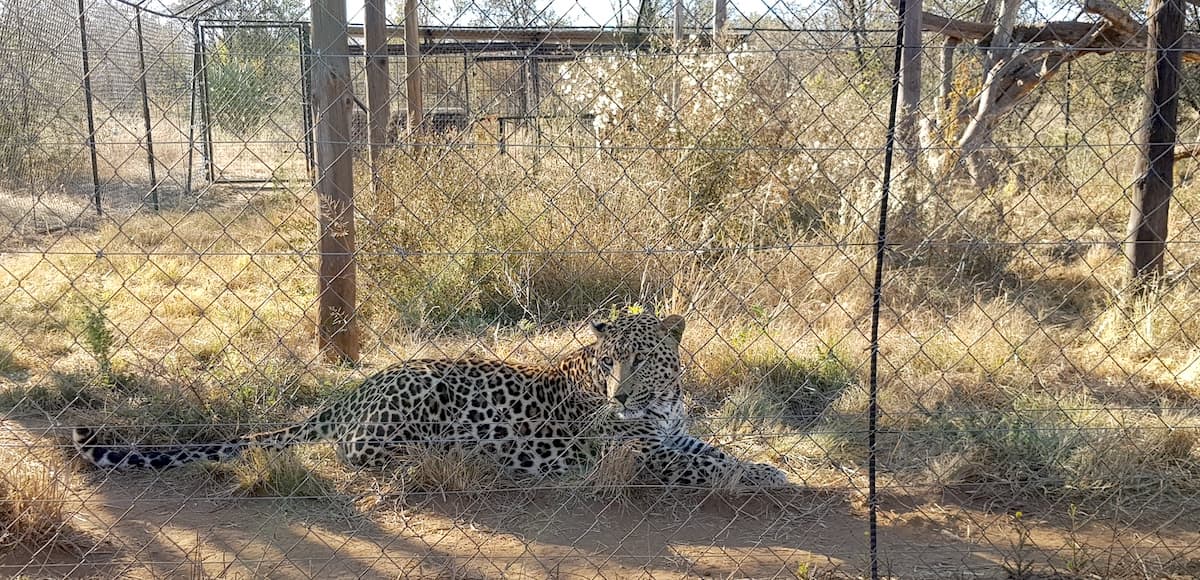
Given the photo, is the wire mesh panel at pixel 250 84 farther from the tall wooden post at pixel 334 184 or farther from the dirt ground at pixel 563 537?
the dirt ground at pixel 563 537

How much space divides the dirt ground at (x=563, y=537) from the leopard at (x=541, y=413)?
280 millimetres

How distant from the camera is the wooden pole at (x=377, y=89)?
5807mm

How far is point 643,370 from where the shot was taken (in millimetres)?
4809

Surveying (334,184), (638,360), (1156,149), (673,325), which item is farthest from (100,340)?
(1156,149)

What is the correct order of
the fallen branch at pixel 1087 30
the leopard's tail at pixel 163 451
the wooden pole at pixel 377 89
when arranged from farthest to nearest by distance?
1. the fallen branch at pixel 1087 30
2. the wooden pole at pixel 377 89
3. the leopard's tail at pixel 163 451

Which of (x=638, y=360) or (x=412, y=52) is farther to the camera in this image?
(x=412, y=52)

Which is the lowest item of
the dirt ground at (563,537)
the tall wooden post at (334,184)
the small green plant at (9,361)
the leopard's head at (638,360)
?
the dirt ground at (563,537)

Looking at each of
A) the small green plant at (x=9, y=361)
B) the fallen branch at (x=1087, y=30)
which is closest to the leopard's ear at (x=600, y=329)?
the small green plant at (x=9, y=361)

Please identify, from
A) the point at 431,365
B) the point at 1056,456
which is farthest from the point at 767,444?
the point at 431,365

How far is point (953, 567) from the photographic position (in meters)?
3.62

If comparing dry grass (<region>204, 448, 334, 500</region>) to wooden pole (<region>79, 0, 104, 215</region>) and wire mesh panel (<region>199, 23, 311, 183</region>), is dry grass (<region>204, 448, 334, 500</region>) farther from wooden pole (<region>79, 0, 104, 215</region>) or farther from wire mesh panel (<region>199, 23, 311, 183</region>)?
wire mesh panel (<region>199, 23, 311, 183</region>)

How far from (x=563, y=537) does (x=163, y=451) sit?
2.09 metres

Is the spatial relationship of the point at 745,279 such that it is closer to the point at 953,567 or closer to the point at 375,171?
the point at 375,171

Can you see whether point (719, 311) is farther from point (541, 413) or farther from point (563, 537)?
point (563, 537)
